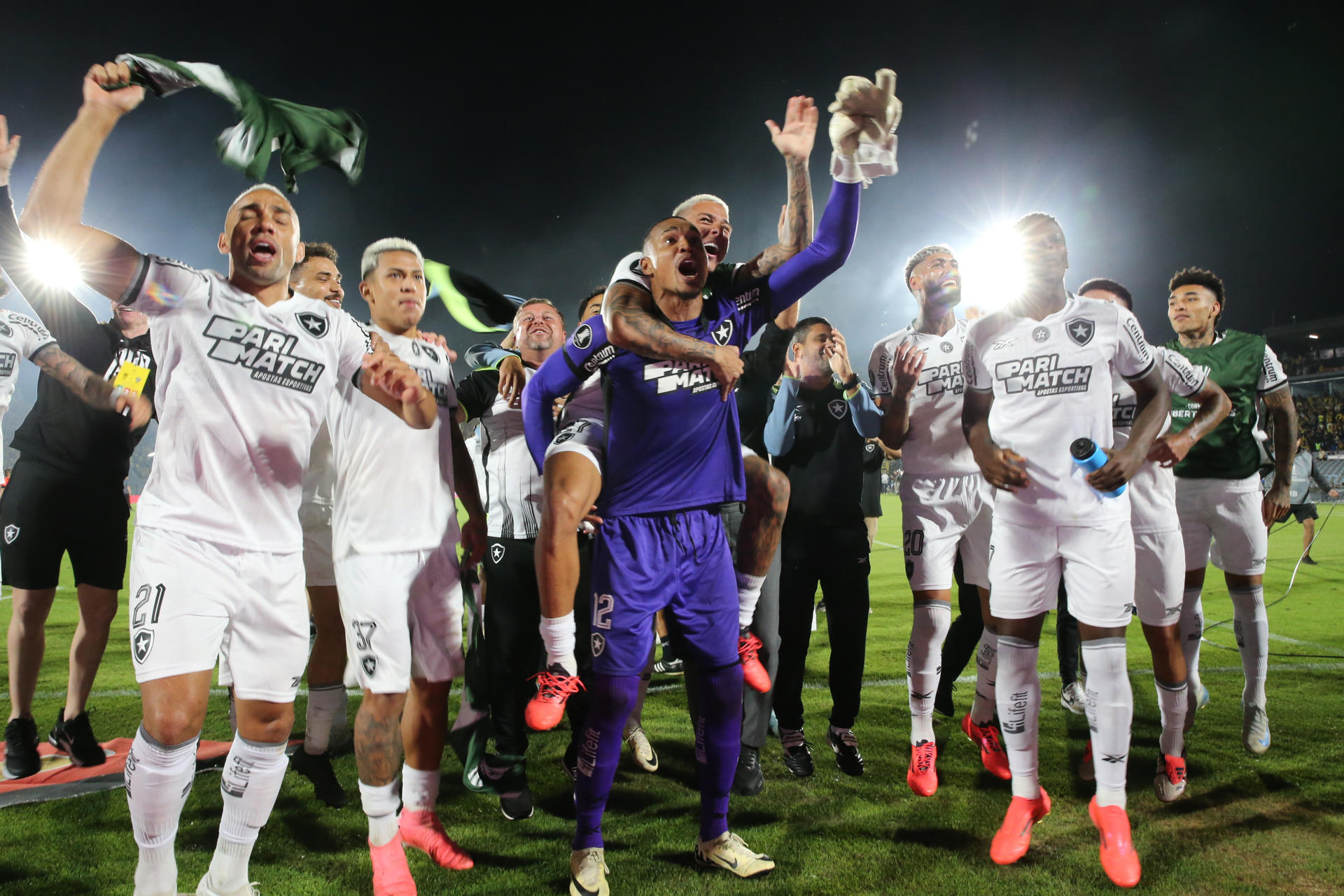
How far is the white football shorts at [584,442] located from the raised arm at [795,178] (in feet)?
3.16

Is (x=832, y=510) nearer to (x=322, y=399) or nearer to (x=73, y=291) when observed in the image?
(x=322, y=399)

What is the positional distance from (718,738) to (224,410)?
2.36 metres

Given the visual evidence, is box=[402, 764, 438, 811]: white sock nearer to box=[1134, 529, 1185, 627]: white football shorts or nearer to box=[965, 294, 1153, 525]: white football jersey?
box=[965, 294, 1153, 525]: white football jersey

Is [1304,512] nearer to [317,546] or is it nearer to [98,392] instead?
[317,546]

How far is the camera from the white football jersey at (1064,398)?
341cm

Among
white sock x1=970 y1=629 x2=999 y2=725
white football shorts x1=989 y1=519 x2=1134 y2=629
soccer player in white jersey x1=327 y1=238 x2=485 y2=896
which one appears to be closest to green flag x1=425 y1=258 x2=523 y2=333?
soccer player in white jersey x1=327 y1=238 x2=485 y2=896

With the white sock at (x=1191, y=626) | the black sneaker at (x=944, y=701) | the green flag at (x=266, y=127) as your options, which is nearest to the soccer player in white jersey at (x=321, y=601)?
the green flag at (x=266, y=127)

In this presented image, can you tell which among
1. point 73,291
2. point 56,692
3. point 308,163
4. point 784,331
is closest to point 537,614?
point 784,331

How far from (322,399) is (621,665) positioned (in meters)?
1.66

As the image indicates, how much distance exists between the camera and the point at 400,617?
3125 millimetres

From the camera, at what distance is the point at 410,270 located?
11.6ft

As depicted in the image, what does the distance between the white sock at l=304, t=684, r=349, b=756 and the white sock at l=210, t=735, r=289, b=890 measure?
1180 mm

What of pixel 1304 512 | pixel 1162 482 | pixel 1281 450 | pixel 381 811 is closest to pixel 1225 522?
pixel 1281 450

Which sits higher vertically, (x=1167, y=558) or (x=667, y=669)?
(x=1167, y=558)
